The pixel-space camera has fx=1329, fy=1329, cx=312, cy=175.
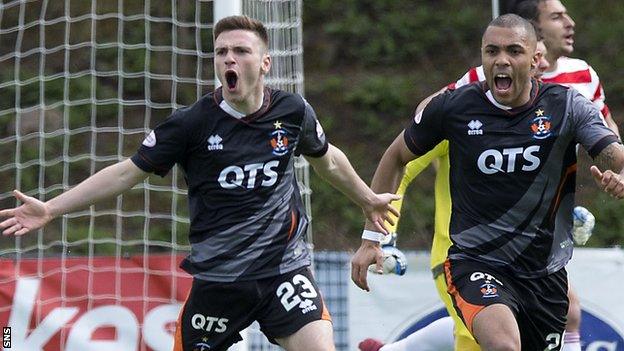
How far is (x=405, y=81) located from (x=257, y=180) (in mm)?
7392

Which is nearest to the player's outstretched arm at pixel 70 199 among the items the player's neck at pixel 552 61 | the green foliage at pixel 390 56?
the player's neck at pixel 552 61

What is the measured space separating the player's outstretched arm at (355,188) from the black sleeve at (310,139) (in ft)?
0.17

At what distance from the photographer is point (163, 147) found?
6074mm

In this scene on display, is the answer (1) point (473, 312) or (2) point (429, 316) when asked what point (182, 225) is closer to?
(2) point (429, 316)

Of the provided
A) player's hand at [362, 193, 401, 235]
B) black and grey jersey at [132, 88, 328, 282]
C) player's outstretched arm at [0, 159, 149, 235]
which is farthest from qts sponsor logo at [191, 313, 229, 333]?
player's hand at [362, 193, 401, 235]

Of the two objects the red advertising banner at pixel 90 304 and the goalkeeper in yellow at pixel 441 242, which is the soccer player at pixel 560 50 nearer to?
the goalkeeper in yellow at pixel 441 242

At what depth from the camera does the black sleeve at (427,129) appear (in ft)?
21.2

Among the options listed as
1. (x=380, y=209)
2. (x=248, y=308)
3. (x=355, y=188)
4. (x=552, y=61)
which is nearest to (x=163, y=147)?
(x=248, y=308)

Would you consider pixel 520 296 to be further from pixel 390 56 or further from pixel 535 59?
pixel 390 56

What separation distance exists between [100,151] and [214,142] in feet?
21.7

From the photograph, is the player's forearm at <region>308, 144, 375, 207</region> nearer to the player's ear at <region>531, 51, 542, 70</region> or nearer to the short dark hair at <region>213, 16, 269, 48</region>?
the short dark hair at <region>213, 16, 269, 48</region>

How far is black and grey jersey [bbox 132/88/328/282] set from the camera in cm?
611

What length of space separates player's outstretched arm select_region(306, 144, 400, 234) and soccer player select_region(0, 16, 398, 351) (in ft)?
0.65

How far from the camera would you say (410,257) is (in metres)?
8.15
